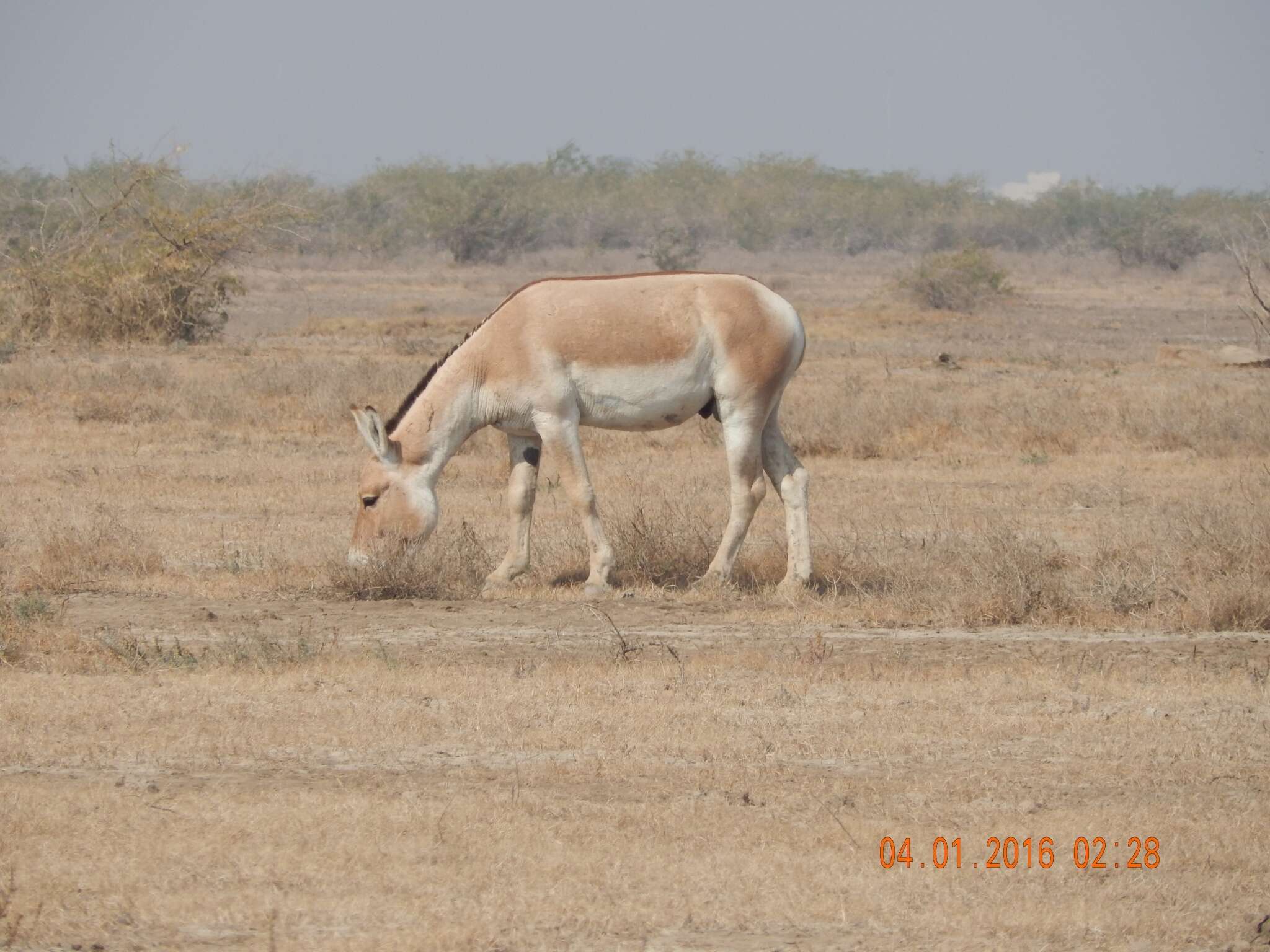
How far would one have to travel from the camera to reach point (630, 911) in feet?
16.4

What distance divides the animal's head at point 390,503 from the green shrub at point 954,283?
2742 centimetres

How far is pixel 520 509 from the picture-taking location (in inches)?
393

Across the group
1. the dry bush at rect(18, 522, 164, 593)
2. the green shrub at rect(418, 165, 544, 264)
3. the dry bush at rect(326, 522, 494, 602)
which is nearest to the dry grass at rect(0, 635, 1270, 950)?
the dry bush at rect(326, 522, 494, 602)

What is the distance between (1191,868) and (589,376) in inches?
200

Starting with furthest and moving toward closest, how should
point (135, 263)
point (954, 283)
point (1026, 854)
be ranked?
point (954, 283) < point (135, 263) < point (1026, 854)

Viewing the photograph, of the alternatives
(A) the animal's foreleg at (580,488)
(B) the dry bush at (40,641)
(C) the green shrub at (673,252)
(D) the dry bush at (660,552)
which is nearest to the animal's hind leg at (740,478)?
(D) the dry bush at (660,552)

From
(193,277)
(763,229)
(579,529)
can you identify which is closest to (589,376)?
(579,529)

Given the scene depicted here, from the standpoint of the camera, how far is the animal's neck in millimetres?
9727

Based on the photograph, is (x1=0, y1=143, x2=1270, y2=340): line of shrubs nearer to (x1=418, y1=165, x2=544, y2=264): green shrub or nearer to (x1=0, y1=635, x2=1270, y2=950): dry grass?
(x1=418, y1=165, x2=544, y2=264): green shrub

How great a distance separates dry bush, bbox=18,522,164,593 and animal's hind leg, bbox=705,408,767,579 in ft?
11.4

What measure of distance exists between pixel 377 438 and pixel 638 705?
122 inches

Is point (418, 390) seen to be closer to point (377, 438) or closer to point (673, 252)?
point (377, 438)

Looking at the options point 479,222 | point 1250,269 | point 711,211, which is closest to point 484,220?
point 479,222

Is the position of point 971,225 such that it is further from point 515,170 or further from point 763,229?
point 515,170
